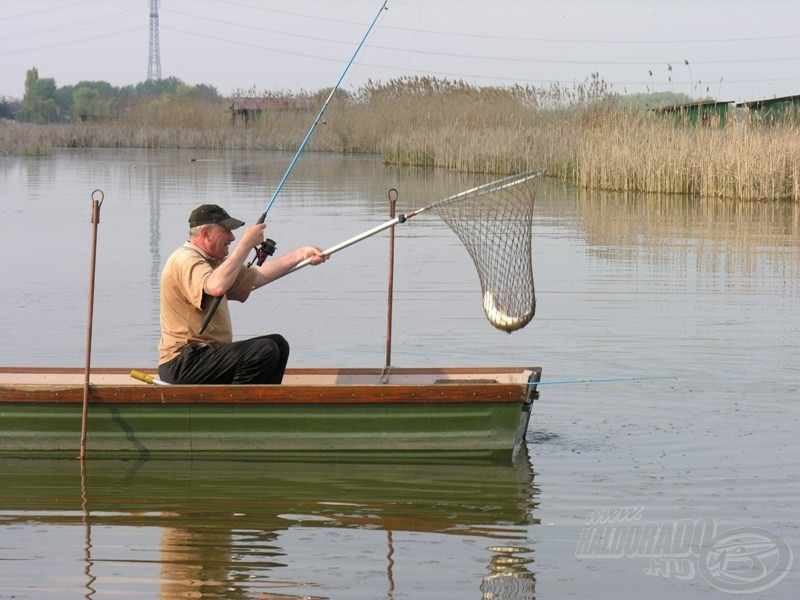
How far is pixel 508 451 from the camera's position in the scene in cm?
726

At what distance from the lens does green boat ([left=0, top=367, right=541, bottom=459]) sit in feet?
23.1

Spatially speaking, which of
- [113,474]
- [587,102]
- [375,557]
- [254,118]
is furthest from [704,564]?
[254,118]

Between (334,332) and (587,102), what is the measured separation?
18.7 metres

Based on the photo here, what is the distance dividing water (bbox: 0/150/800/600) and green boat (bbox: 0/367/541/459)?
143 millimetres

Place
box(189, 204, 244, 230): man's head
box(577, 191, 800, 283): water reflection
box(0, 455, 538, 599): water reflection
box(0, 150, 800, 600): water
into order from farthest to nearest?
box(577, 191, 800, 283): water reflection < box(189, 204, 244, 230): man's head < box(0, 150, 800, 600): water < box(0, 455, 538, 599): water reflection

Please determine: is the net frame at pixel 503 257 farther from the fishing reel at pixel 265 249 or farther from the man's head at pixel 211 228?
the man's head at pixel 211 228

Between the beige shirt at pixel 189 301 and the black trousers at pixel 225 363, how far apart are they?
0.22 ft

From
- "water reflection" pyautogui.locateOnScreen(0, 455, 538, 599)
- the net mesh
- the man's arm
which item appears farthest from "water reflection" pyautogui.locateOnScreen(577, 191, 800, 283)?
"water reflection" pyautogui.locateOnScreen(0, 455, 538, 599)

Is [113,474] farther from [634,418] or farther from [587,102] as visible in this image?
[587,102]

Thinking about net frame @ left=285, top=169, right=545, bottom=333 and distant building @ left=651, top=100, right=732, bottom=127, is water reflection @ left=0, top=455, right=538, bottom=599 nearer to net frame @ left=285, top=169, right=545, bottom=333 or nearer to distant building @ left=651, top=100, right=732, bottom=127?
net frame @ left=285, top=169, right=545, bottom=333

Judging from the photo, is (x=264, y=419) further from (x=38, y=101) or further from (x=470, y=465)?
(x=38, y=101)

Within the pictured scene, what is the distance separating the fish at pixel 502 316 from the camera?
7262mm

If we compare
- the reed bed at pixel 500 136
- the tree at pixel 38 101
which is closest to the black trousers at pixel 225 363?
the reed bed at pixel 500 136

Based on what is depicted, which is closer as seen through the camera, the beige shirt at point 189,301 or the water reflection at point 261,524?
the water reflection at point 261,524
